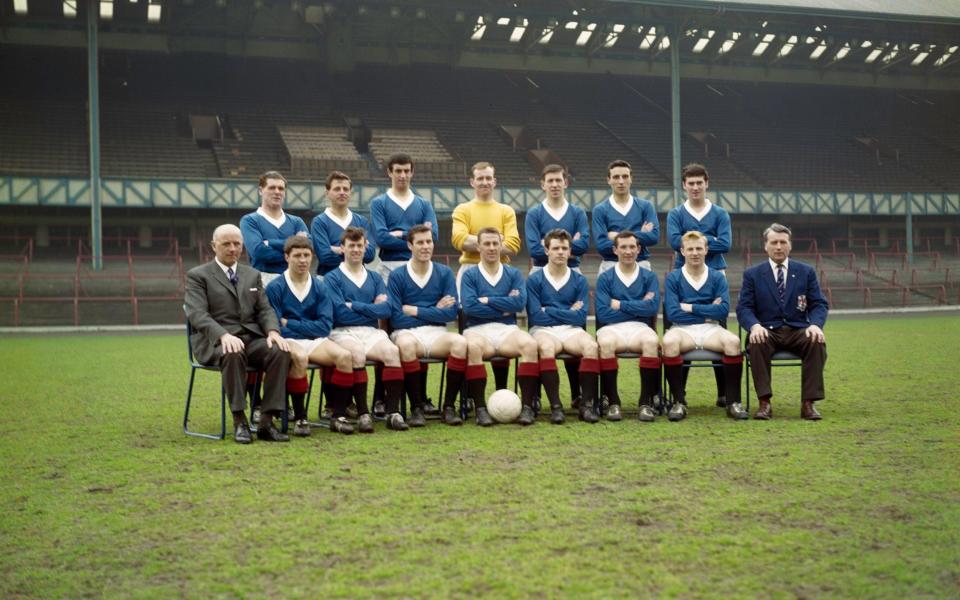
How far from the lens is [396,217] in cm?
875

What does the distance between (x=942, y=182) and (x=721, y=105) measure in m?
10.5

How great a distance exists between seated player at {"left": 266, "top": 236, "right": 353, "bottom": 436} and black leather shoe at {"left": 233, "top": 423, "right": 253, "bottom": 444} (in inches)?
18.6

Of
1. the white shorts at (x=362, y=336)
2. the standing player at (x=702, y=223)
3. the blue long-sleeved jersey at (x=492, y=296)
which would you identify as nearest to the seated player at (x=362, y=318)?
the white shorts at (x=362, y=336)

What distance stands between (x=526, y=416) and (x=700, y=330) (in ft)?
5.59

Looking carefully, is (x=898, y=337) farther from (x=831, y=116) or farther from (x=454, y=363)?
(x=831, y=116)

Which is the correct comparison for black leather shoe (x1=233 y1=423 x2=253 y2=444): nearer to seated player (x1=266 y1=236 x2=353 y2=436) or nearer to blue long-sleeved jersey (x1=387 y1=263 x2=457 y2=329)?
seated player (x1=266 y1=236 x2=353 y2=436)

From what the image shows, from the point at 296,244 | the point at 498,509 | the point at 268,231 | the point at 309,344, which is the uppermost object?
the point at 268,231

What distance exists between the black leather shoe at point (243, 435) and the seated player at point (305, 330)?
47cm

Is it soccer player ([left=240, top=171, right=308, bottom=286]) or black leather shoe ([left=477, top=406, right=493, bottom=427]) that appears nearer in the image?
black leather shoe ([left=477, top=406, right=493, bottom=427])

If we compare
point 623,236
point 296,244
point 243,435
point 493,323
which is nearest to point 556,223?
point 623,236

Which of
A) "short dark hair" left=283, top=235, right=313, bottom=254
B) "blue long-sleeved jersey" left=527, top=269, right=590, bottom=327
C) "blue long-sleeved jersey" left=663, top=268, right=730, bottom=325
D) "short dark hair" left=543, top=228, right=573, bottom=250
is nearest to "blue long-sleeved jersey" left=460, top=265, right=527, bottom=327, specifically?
"blue long-sleeved jersey" left=527, top=269, right=590, bottom=327

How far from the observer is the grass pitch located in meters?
3.81

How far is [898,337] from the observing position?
58.4 ft

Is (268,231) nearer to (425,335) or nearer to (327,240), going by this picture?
(327,240)
